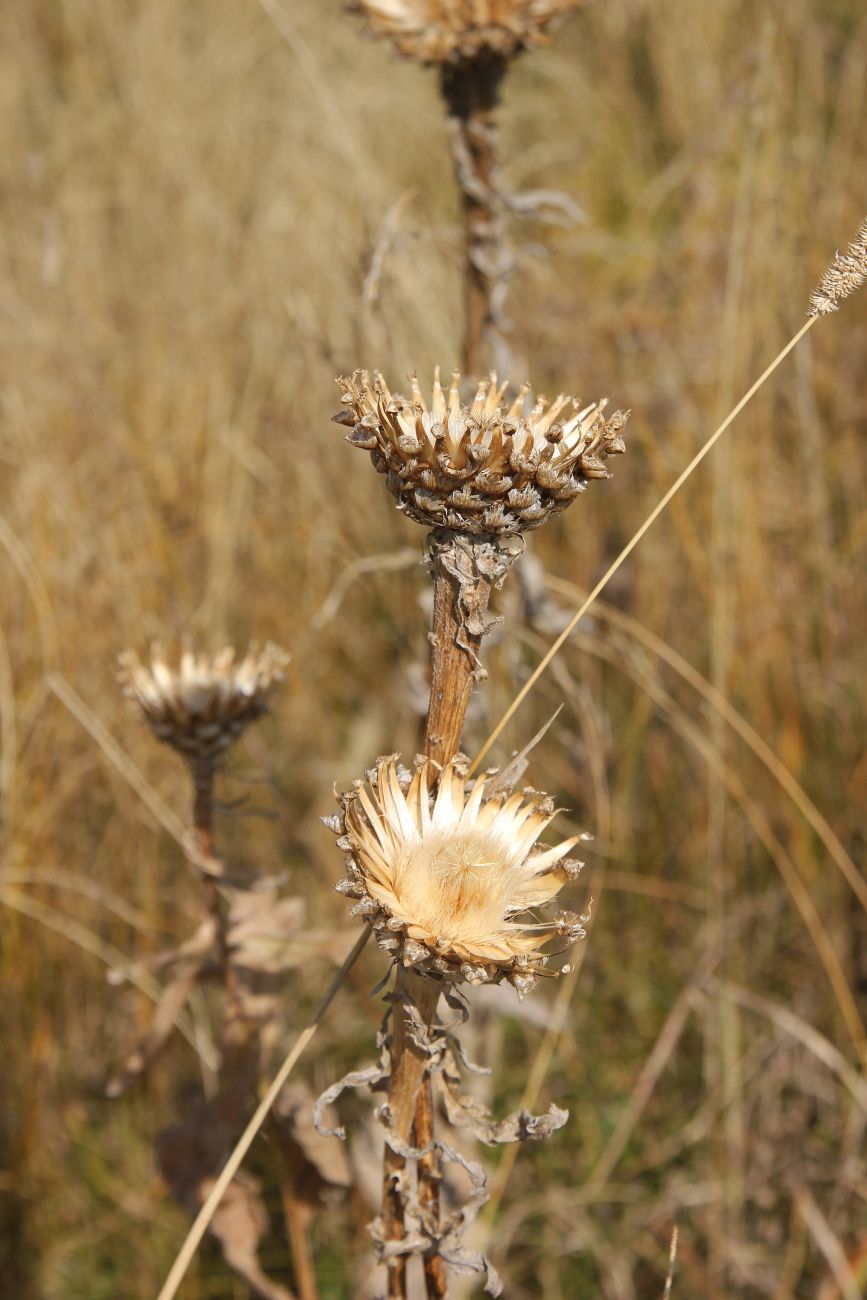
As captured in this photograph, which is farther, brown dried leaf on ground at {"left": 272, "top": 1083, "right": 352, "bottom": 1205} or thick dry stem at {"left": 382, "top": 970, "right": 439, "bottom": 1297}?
brown dried leaf on ground at {"left": 272, "top": 1083, "right": 352, "bottom": 1205}

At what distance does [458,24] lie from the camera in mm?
1613

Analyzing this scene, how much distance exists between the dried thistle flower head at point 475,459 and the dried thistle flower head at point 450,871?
19 cm

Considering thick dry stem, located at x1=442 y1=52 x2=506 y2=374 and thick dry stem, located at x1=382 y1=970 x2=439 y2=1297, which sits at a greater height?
thick dry stem, located at x1=442 y1=52 x2=506 y2=374

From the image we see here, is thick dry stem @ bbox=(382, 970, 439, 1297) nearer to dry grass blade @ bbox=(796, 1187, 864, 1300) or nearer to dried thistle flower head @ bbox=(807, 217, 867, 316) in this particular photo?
dried thistle flower head @ bbox=(807, 217, 867, 316)

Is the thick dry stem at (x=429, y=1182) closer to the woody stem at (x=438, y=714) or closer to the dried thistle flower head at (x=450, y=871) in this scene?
the woody stem at (x=438, y=714)

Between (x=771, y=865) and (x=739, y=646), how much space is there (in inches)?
17.6

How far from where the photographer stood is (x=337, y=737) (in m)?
2.71

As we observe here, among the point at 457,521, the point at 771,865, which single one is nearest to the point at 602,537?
the point at 771,865

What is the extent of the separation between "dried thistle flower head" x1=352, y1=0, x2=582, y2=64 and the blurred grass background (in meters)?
0.22

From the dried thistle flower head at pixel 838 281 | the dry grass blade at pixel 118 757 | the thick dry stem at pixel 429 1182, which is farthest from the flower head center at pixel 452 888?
the dry grass blade at pixel 118 757

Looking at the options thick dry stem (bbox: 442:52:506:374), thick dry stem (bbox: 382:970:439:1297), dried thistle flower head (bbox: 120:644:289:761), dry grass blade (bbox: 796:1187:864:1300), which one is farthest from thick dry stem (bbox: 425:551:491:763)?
dry grass blade (bbox: 796:1187:864:1300)

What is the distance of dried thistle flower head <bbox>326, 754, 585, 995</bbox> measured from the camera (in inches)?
32.9

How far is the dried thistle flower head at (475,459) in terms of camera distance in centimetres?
84

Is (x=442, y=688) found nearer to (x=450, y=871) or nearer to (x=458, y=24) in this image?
(x=450, y=871)
